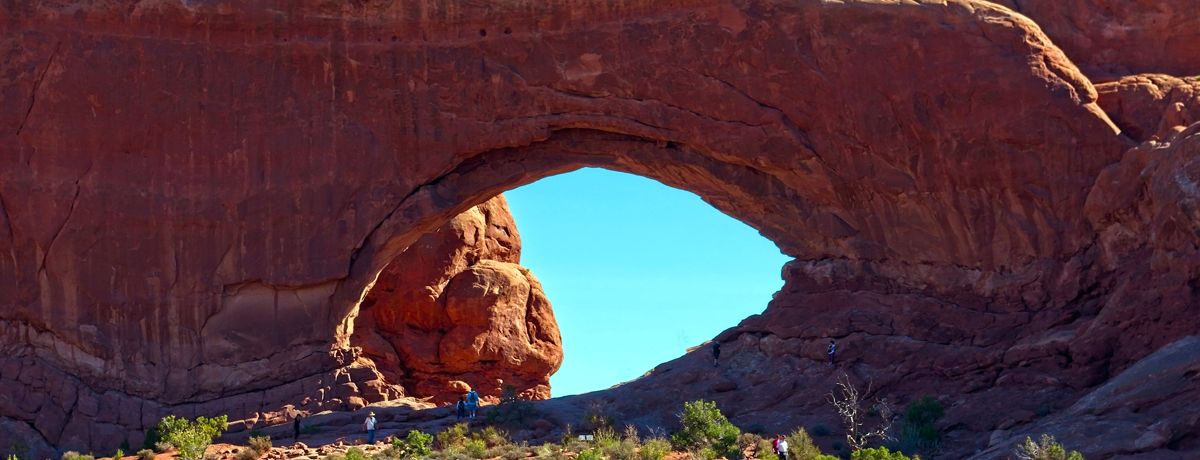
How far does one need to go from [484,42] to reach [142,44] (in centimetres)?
688

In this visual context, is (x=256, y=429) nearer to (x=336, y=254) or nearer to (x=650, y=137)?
(x=336, y=254)

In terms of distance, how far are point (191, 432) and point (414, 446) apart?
4374mm

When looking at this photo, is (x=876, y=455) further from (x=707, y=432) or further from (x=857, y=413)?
(x=857, y=413)

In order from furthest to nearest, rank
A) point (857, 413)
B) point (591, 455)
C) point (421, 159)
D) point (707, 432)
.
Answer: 1. point (421, 159)
2. point (857, 413)
3. point (707, 432)
4. point (591, 455)

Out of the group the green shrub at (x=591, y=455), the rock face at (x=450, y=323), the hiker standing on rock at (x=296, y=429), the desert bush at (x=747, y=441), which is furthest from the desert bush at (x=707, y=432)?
the rock face at (x=450, y=323)

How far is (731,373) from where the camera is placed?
29984mm

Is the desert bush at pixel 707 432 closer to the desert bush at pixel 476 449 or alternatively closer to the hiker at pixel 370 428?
the desert bush at pixel 476 449

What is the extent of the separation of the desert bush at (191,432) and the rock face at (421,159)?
1237 mm

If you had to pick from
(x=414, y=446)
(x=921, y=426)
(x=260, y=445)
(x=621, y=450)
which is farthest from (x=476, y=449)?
(x=921, y=426)

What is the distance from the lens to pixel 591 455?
23.5 m

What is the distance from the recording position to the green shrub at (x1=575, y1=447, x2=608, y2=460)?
23141 mm

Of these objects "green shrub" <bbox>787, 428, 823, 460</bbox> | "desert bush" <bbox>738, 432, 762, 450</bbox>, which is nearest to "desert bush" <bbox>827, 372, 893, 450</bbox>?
"green shrub" <bbox>787, 428, 823, 460</bbox>

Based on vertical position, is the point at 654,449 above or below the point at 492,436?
below

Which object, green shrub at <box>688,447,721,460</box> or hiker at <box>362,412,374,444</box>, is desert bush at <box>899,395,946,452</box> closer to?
green shrub at <box>688,447,721,460</box>
